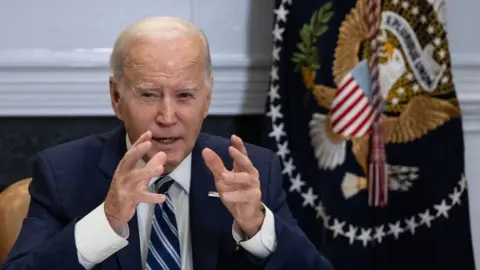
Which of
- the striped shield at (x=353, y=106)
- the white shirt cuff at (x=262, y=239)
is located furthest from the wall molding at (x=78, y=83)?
Answer: the white shirt cuff at (x=262, y=239)

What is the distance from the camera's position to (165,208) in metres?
1.78

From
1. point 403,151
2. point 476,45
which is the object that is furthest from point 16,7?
point 476,45

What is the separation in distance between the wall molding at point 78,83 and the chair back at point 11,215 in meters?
0.67

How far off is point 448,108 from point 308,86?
1.54 ft

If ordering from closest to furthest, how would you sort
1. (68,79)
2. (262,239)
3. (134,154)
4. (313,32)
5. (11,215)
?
(134,154)
(262,239)
(11,215)
(313,32)
(68,79)

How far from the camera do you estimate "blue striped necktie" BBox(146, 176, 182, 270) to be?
1.72 m

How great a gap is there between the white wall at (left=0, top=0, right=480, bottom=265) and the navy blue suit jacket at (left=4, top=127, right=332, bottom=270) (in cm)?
87

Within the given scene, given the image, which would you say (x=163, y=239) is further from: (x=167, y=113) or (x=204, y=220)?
(x=167, y=113)

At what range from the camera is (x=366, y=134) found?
8.54 feet

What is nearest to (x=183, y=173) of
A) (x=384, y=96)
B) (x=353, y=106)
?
(x=353, y=106)

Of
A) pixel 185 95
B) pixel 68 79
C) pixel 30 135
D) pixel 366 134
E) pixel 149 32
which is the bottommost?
pixel 30 135

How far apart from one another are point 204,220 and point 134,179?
318mm

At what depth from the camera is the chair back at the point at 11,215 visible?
2.10 m

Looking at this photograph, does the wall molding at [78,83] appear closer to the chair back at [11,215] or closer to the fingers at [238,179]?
the chair back at [11,215]
